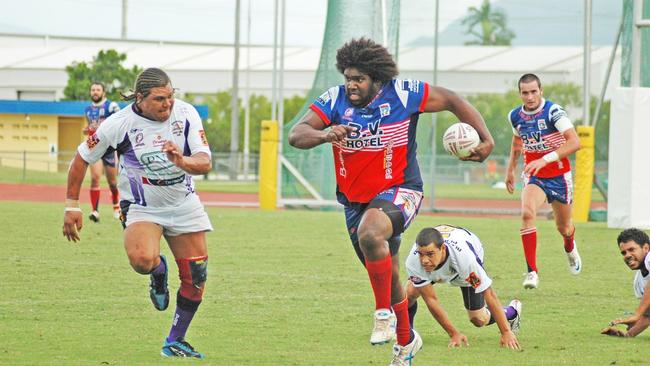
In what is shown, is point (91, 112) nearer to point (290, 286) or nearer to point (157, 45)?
point (290, 286)

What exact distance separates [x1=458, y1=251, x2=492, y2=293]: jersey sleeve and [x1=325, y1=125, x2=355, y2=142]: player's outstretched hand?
5.04 ft

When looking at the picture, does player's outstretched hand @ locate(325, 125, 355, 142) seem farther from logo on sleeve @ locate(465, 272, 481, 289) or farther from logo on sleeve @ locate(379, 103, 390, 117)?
logo on sleeve @ locate(465, 272, 481, 289)

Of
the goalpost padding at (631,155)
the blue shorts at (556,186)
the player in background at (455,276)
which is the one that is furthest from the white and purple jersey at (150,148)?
the goalpost padding at (631,155)

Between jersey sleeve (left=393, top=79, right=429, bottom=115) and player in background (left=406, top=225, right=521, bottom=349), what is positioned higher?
jersey sleeve (left=393, top=79, right=429, bottom=115)

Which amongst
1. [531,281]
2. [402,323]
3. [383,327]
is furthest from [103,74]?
[383,327]

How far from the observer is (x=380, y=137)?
806cm

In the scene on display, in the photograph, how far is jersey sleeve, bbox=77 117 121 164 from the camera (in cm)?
816

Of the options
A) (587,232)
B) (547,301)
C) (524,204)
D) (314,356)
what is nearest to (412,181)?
(314,356)

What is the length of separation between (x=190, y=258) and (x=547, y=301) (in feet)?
14.4

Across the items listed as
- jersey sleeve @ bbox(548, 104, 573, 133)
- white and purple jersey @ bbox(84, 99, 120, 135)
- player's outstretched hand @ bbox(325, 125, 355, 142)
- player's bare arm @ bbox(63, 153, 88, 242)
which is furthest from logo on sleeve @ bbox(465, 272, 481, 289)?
white and purple jersey @ bbox(84, 99, 120, 135)

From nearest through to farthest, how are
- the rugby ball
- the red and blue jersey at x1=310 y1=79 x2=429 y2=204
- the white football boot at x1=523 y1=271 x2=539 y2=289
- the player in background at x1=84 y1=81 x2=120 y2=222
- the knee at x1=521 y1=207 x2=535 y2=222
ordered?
the red and blue jersey at x1=310 y1=79 x2=429 y2=204
the rugby ball
the white football boot at x1=523 y1=271 x2=539 y2=289
the knee at x1=521 y1=207 x2=535 y2=222
the player in background at x1=84 y1=81 x2=120 y2=222

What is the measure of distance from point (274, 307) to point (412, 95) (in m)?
3.20

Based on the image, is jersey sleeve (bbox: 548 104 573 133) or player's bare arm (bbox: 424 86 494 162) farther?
jersey sleeve (bbox: 548 104 573 133)

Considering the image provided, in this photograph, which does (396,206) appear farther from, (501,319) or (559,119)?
(559,119)
